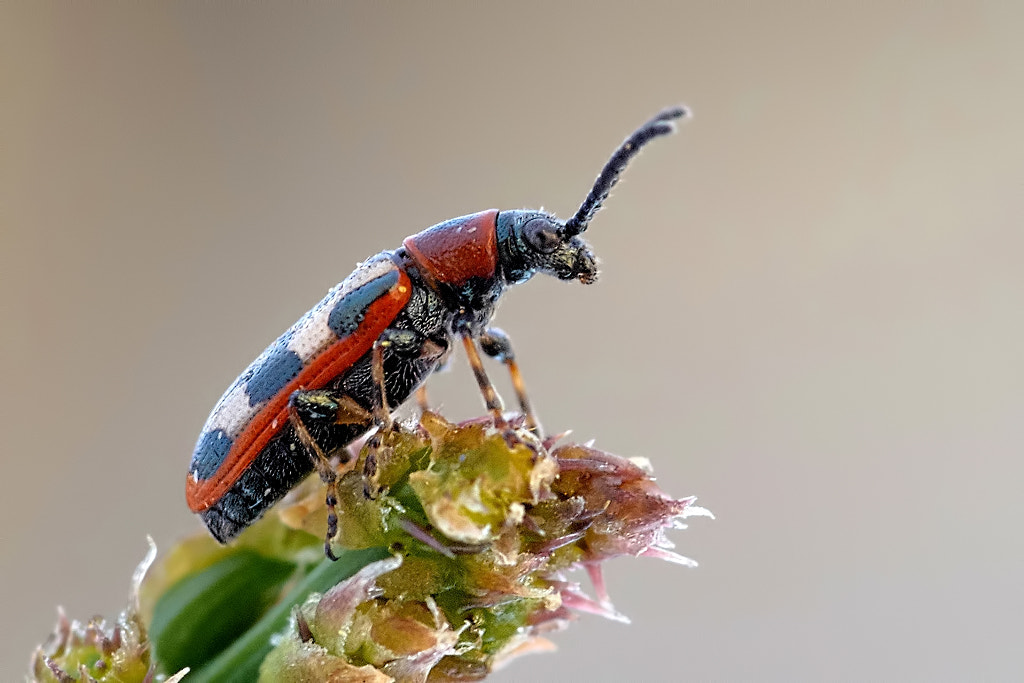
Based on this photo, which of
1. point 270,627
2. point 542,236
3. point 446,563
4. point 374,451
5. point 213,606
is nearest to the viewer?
point 446,563

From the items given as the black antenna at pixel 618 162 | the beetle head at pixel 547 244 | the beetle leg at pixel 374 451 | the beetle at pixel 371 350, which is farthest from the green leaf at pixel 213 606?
the black antenna at pixel 618 162

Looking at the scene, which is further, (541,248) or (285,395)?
(541,248)

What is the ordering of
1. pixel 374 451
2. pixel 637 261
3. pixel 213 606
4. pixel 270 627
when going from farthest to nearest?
pixel 637 261 → pixel 213 606 → pixel 270 627 → pixel 374 451

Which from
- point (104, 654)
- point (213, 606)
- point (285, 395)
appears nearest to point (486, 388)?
point (285, 395)

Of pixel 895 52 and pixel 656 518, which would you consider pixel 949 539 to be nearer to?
pixel 895 52

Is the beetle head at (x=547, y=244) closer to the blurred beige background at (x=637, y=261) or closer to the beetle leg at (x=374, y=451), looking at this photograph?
the beetle leg at (x=374, y=451)

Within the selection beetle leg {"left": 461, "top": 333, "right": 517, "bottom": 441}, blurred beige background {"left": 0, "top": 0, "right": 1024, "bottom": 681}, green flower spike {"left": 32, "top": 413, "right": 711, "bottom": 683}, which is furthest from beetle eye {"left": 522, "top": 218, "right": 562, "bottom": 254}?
blurred beige background {"left": 0, "top": 0, "right": 1024, "bottom": 681}

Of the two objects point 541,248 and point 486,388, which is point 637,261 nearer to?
point 541,248
